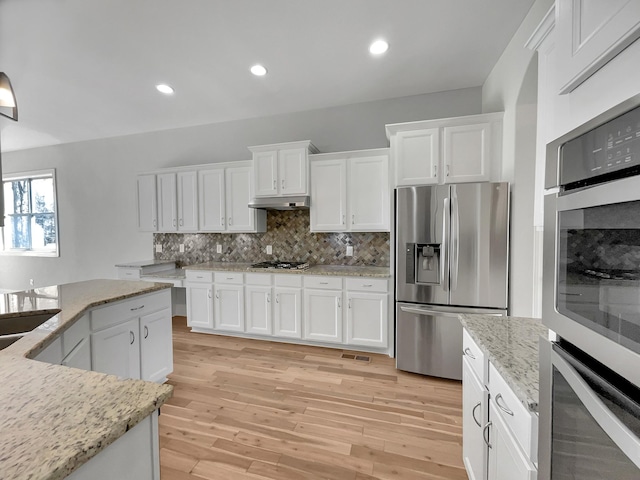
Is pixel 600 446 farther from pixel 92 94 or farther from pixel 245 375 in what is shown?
pixel 92 94

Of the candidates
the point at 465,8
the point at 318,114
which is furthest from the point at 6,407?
the point at 318,114

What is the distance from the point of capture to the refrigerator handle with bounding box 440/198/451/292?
246 centimetres

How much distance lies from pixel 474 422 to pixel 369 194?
7.76 feet

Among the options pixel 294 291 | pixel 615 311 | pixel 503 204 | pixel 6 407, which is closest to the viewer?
pixel 615 311

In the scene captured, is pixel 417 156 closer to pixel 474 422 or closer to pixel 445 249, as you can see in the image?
pixel 445 249

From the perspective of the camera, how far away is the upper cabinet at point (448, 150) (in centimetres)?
260

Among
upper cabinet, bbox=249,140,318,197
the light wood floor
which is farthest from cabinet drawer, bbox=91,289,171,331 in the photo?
upper cabinet, bbox=249,140,318,197

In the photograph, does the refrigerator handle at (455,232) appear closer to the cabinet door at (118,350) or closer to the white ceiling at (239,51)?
the white ceiling at (239,51)

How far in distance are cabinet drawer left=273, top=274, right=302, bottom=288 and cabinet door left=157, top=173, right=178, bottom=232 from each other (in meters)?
1.91

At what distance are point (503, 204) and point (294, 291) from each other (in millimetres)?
2262

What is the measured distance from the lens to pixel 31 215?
18.4 feet

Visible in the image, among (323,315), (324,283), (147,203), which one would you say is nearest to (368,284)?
(324,283)

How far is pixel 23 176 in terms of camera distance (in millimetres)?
5543

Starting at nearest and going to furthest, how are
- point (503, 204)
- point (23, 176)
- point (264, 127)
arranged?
1. point (503, 204)
2. point (264, 127)
3. point (23, 176)
